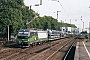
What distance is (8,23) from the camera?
5128cm

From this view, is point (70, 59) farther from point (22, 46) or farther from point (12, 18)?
point (12, 18)

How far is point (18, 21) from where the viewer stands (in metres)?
54.7

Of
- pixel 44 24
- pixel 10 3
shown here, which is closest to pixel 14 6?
pixel 10 3

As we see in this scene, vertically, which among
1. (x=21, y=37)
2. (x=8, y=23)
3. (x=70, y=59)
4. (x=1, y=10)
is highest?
(x=1, y=10)

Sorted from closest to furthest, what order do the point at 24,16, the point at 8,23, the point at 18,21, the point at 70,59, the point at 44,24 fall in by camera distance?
the point at 70,59 → the point at 8,23 → the point at 18,21 → the point at 24,16 → the point at 44,24

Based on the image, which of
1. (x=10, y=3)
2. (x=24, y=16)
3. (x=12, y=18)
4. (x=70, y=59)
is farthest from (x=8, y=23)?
(x=70, y=59)

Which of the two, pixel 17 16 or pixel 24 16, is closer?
pixel 17 16

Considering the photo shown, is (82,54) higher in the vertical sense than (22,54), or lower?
lower

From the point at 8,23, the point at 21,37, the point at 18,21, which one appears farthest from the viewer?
the point at 18,21

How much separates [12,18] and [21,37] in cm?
1795

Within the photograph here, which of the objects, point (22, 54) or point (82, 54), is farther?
point (82, 54)

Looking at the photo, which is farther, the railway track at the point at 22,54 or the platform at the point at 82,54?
the platform at the point at 82,54

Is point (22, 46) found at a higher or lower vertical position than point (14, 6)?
lower

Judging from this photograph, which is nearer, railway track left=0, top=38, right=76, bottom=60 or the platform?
railway track left=0, top=38, right=76, bottom=60
